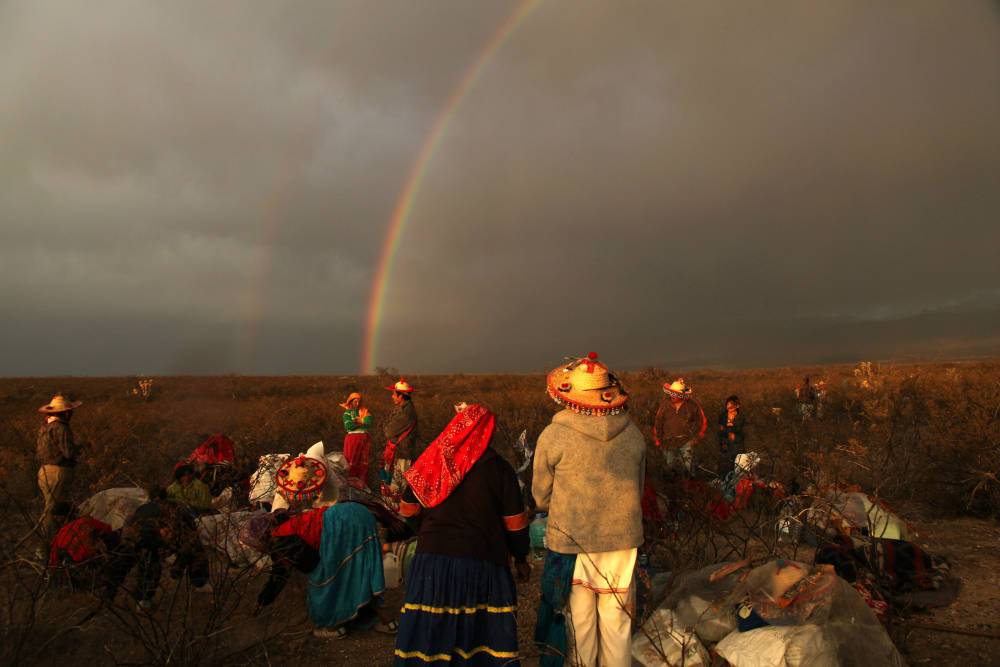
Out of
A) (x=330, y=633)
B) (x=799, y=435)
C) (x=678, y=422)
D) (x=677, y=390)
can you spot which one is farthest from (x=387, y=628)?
(x=799, y=435)

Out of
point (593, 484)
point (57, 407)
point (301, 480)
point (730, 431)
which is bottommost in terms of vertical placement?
point (730, 431)

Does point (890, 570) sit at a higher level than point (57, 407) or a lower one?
lower

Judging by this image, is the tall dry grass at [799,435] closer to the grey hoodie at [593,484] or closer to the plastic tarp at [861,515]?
the plastic tarp at [861,515]

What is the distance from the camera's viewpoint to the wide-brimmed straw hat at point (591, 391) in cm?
331

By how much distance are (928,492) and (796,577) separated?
6181 millimetres

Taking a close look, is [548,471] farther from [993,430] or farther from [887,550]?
[993,430]

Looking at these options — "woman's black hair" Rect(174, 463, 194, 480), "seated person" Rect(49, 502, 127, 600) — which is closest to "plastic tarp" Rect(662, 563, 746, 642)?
"seated person" Rect(49, 502, 127, 600)

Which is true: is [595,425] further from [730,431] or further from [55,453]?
[730,431]

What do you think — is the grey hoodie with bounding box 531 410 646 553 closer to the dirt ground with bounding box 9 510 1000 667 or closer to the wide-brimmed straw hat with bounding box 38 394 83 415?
the dirt ground with bounding box 9 510 1000 667

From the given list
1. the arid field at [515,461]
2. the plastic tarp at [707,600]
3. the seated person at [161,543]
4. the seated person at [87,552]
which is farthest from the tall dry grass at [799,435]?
the plastic tarp at [707,600]

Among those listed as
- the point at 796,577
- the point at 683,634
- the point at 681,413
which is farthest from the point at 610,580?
the point at 681,413

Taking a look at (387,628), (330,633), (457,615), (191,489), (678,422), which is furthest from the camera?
(678,422)

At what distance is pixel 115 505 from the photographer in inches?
223

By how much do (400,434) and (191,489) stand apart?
328cm
